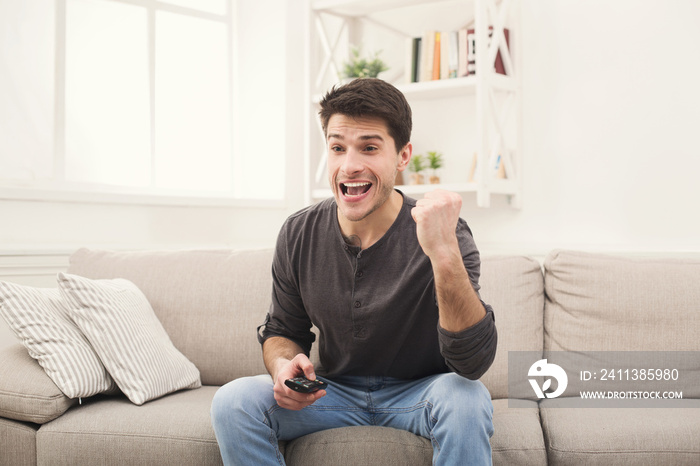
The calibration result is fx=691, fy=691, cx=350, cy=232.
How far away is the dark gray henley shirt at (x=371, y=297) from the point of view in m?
1.66

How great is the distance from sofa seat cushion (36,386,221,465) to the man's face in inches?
25.6

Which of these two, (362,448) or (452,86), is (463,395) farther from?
(452,86)

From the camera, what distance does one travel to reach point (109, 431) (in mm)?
1709

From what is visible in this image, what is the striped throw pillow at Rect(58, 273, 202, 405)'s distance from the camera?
187cm

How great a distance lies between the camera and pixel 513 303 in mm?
2104

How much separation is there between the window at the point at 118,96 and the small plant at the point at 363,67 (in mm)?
681

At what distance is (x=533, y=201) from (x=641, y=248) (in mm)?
485

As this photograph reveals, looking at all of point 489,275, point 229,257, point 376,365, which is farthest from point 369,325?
point 229,257

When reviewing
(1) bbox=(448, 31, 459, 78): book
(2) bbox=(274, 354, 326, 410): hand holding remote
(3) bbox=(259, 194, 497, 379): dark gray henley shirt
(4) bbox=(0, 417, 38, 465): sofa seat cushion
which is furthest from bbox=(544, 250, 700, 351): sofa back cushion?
(4) bbox=(0, 417, 38, 465): sofa seat cushion

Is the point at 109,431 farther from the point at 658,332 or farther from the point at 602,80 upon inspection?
the point at 602,80

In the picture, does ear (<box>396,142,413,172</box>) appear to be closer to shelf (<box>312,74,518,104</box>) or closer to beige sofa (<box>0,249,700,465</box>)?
beige sofa (<box>0,249,700,465</box>)

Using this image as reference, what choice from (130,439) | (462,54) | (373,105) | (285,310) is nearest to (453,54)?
(462,54)

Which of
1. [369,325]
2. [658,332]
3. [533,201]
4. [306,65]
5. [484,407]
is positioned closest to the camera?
[484,407]

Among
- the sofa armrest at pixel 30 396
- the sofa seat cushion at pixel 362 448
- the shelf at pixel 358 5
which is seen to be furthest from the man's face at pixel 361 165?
the shelf at pixel 358 5
